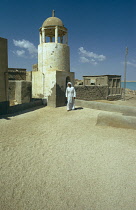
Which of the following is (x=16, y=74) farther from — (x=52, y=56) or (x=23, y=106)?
(x=23, y=106)

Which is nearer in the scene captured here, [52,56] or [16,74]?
[52,56]

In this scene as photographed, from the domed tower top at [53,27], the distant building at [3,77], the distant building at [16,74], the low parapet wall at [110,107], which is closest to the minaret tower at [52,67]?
the domed tower top at [53,27]

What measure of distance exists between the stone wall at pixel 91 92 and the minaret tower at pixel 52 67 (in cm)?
731

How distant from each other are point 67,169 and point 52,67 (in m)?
9.13

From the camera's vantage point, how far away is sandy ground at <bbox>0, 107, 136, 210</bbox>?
2.71 metres

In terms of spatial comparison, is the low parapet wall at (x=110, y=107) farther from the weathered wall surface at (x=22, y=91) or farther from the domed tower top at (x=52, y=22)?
the domed tower top at (x=52, y=22)

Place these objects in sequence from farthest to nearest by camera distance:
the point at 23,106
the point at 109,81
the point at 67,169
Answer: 1. the point at 109,81
2. the point at 23,106
3. the point at 67,169

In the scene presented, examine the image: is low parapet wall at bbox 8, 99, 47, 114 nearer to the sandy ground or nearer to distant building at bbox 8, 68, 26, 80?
the sandy ground

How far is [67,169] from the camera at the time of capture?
3547 mm

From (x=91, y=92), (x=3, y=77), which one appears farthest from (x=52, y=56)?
(x=91, y=92)

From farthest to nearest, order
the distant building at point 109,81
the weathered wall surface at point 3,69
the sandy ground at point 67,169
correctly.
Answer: the distant building at point 109,81 < the weathered wall surface at point 3,69 < the sandy ground at point 67,169

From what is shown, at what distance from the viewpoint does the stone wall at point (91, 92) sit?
758 inches

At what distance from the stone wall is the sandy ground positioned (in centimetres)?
1337

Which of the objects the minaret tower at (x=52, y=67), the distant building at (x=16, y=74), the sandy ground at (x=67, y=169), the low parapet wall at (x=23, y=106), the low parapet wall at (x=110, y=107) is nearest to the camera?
the sandy ground at (x=67, y=169)
